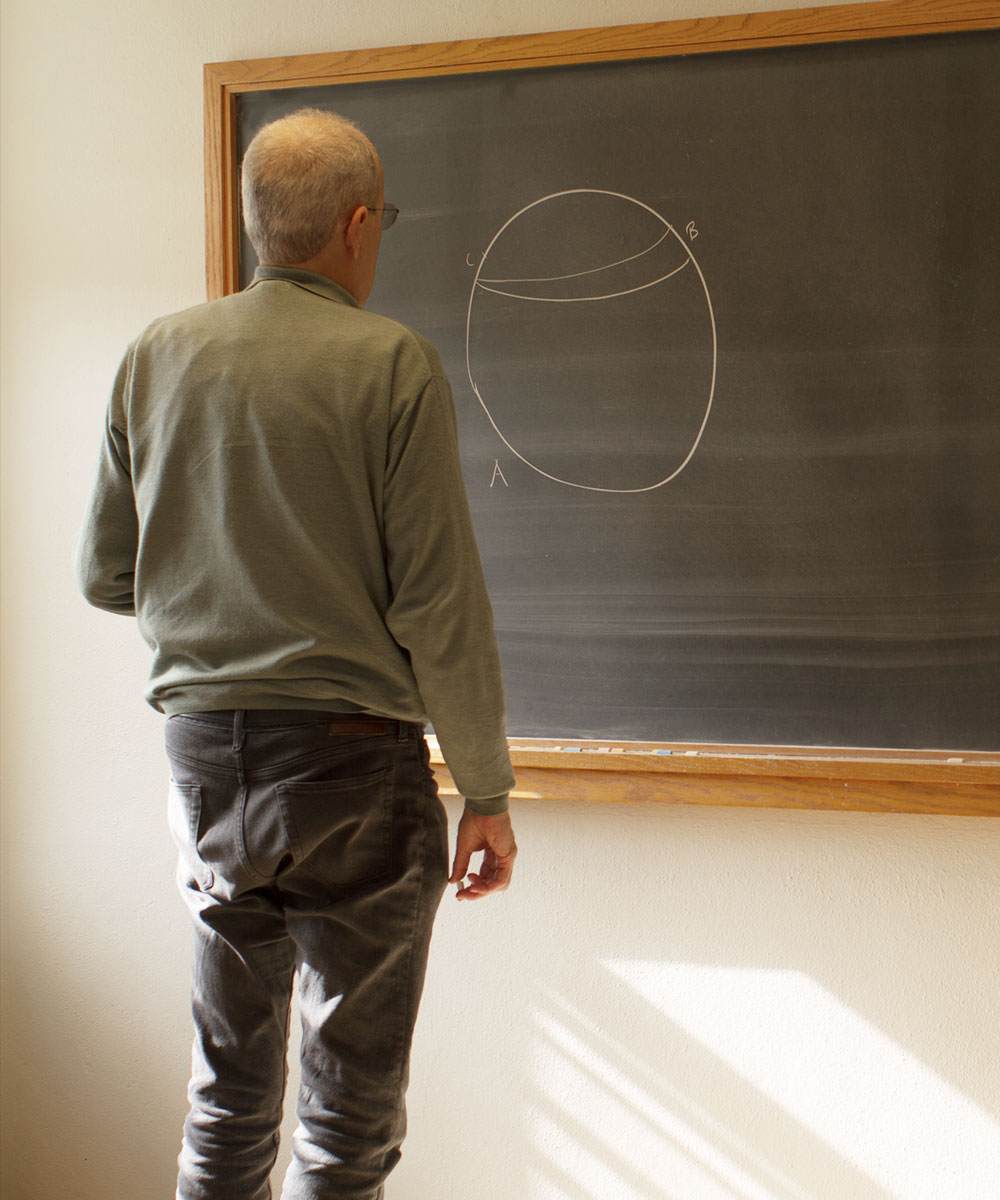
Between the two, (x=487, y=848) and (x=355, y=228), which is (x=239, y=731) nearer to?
(x=487, y=848)

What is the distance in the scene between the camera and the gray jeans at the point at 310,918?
3.54ft

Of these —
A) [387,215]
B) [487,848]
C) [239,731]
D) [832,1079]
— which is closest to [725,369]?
[387,215]

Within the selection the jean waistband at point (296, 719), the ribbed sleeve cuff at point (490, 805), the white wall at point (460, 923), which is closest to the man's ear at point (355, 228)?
the jean waistband at point (296, 719)

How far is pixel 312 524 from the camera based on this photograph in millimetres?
1078

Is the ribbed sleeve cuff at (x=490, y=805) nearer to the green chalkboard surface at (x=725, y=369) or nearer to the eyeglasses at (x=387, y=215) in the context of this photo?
the green chalkboard surface at (x=725, y=369)

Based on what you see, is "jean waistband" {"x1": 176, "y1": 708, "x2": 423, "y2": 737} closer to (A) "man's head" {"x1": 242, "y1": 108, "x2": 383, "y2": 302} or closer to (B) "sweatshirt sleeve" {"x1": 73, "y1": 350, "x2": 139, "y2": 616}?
(B) "sweatshirt sleeve" {"x1": 73, "y1": 350, "x2": 139, "y2": 616}

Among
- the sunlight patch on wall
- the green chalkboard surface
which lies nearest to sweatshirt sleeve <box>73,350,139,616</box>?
the green chalkboard surface

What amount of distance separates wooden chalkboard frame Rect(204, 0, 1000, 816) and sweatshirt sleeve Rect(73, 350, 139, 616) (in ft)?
2.09

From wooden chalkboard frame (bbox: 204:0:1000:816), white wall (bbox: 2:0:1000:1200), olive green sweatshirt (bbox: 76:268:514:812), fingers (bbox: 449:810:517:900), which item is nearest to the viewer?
olive green sweatshirt (bbox: 76:268:514:812)

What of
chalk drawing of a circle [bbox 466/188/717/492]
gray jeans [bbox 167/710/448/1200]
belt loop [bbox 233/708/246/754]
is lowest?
gray jeans [bbox 167/710/448/1200]

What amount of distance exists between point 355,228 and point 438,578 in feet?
1.32

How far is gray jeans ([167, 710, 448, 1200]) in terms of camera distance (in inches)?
42.4

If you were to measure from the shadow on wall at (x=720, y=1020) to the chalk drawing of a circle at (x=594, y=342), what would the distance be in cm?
59

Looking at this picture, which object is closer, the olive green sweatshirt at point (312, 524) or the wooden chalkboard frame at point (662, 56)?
the olive green sweatshirt at point (312, 524)
